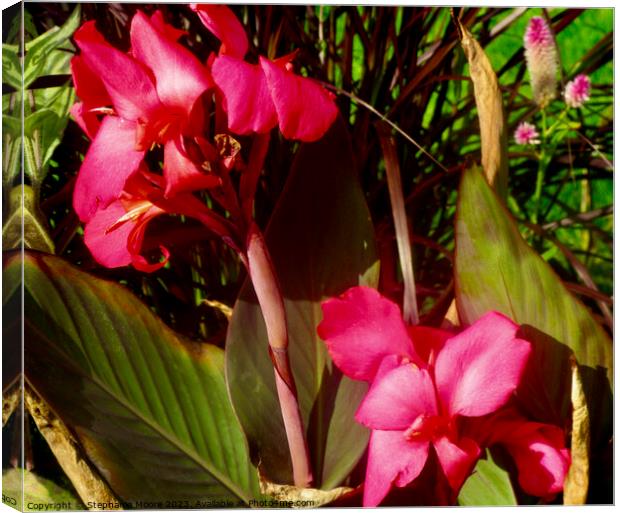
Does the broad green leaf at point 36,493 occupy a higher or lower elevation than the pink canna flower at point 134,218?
lower

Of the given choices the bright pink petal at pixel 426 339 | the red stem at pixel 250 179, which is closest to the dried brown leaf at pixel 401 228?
the bright pink petal at pixel 426 339

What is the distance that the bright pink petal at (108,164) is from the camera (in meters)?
0.77

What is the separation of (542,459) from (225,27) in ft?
1.43

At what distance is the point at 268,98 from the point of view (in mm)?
747

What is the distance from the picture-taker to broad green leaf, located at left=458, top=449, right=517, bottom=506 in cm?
86

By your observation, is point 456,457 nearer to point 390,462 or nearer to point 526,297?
point 390,462

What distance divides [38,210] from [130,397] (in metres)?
0.17

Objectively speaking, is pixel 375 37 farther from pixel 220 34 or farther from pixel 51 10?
pixel 51 10

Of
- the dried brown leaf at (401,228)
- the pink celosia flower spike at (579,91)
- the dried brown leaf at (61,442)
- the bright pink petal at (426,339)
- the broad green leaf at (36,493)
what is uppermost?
the pink celosia flower spike at (579,91)

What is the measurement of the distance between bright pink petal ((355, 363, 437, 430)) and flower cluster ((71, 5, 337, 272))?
0.17m

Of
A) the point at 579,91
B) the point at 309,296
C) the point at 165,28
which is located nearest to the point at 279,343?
the point at 309,296

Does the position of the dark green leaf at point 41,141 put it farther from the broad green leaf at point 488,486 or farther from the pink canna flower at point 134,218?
the broad green leaf at point 488,486

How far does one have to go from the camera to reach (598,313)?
3.04 feet

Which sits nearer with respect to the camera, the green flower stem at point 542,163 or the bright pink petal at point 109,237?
the bright pink petal at point 109,237
